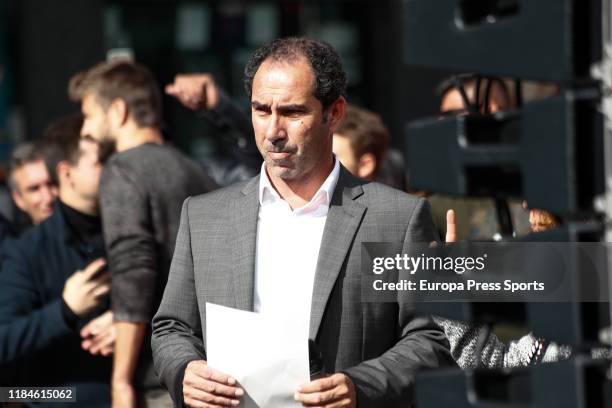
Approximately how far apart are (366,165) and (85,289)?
1.67 m

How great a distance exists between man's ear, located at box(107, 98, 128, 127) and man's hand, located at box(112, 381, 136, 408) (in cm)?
114

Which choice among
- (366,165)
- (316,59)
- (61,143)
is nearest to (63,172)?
(61,143)

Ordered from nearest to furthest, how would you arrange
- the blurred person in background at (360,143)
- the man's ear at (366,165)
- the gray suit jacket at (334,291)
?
the gray suit jacket at (334,291) → the blurred person in background at (360,143) → the man's ear at (366,165)

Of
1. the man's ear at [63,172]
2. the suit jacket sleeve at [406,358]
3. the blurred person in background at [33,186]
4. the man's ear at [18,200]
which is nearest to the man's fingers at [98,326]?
the man's ear at [63,172]

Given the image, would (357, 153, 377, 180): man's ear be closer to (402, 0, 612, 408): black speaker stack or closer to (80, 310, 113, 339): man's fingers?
(80, 310, 113, 339): man's fingers

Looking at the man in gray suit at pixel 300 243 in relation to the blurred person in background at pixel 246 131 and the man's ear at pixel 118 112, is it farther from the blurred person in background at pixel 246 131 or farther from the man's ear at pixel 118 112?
the blurred person in background at pixel 246 131

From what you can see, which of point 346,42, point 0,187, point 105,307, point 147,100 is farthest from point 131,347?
point 346,42

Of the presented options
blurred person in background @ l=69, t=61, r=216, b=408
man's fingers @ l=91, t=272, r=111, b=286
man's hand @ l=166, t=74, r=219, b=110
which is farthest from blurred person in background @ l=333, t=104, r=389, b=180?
man's fingers @ l=91, t=272, r=111, b=286

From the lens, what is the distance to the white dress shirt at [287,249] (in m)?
3.44

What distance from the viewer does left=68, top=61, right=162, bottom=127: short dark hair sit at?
5.23m

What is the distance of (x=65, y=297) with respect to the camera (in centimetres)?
500

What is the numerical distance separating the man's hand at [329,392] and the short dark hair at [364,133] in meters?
2.78

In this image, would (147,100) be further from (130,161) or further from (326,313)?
(326,313)

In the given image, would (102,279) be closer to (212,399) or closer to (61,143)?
(61,143)
